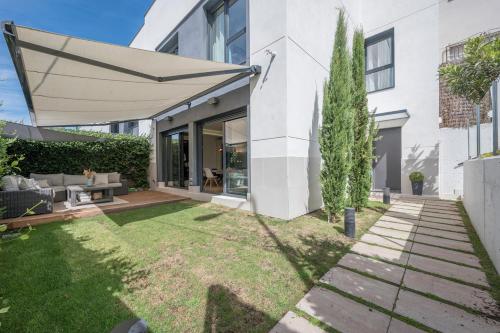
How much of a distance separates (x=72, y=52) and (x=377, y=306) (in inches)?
252

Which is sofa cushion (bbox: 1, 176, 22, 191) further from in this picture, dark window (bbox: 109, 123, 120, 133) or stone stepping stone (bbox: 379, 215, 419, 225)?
dark window (bbox: 109, 123, 120, 133)

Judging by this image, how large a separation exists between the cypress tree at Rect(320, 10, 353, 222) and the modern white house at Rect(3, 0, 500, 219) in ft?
2.80

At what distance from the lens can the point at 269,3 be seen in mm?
6215

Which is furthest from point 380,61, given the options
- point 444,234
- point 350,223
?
point 350,223

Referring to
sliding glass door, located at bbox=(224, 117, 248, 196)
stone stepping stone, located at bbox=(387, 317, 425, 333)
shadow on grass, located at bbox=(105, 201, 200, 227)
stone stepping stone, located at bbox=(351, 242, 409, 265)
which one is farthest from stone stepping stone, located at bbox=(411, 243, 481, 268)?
shadow on grass, located at bbox=(105, 201, 200, 227)

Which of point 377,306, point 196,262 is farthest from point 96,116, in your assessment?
point 377,306

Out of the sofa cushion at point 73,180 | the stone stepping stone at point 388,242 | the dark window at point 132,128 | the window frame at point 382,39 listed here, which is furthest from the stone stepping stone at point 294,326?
the dark window at point 132,128

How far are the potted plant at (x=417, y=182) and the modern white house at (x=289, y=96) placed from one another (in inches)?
17.7

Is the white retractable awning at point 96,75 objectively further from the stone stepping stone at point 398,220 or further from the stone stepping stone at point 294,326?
the stone stepping stone at point 398,220

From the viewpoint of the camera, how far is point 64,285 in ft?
9.59

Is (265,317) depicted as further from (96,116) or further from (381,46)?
(381,46)

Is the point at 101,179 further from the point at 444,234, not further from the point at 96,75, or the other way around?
the point at 444,234

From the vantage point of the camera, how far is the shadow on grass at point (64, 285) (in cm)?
225

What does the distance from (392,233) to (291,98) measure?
4232 mm
